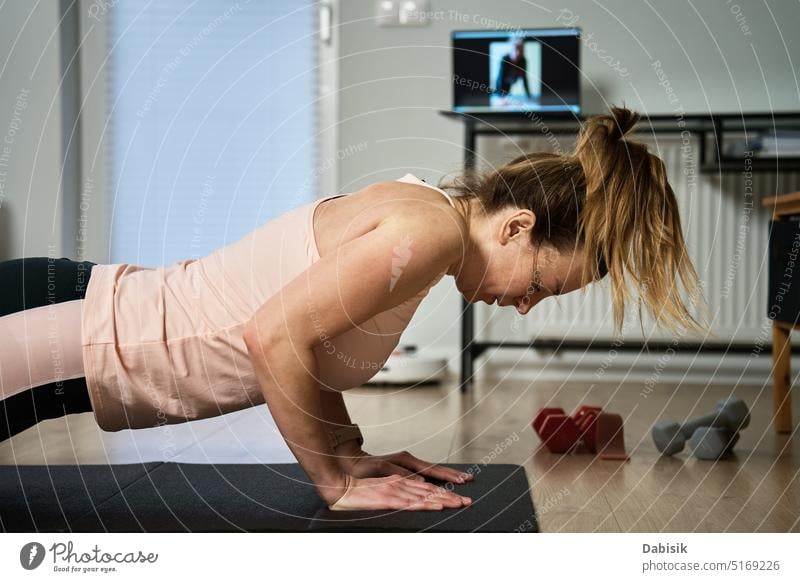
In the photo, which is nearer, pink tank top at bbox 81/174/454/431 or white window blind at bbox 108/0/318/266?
pink tank top at bbox 81/174/454/431

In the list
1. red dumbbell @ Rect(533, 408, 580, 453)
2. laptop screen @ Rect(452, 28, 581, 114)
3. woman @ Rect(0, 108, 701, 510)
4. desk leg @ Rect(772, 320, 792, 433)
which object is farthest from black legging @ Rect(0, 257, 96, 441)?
laptop screen @ Rect(452, 28, 581, 114)

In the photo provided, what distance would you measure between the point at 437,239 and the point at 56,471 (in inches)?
28.0

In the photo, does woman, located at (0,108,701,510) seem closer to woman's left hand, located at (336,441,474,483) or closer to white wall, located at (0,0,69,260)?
woman's left hand, located at (336,441,474,483)

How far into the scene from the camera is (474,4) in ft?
8.66

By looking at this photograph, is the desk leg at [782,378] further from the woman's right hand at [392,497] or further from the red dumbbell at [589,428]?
the woman's right hand at [392,497]

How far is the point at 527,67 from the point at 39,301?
1.73 meters

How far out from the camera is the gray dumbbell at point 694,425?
1.54m

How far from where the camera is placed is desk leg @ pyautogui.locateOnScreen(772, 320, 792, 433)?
5.75 ft

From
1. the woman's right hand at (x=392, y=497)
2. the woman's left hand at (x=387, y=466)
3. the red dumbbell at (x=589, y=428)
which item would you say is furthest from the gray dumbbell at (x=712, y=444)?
the woman's right hand at (x=392, y=497)

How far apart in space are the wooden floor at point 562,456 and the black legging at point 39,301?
13.5 inches

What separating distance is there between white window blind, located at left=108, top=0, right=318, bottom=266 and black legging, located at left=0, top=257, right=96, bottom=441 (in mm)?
906
